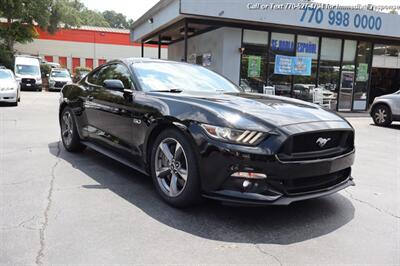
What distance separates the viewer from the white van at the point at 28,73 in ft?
80.1

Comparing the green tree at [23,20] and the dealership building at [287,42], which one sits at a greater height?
the green tree at [23,20]

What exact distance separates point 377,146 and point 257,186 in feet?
20.4

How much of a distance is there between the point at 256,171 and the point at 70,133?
3998mm

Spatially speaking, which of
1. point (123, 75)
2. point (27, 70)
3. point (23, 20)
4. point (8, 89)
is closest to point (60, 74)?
point (27, 70)

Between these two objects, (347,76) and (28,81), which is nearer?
(347,76)

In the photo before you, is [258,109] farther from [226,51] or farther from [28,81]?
[28,81]

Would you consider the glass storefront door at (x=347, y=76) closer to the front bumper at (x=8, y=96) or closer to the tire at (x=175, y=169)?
the front bumper at (x=8, y=96)

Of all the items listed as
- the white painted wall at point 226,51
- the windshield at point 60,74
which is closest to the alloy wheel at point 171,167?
the white painted wall at point 226,51

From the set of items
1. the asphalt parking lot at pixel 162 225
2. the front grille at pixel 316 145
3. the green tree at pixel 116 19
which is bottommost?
the asphalt parking lot at pixel 162 225

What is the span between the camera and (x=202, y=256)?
299cm

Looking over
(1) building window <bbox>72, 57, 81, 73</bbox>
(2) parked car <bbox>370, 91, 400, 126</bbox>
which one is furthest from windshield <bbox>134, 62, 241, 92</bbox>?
(1) building window <bbox>72, 57, 81, 73</bbox>

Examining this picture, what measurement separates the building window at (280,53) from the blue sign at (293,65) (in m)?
0.17

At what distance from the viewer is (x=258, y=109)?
3.76 metres

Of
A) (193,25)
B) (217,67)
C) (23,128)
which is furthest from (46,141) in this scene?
(193,25)
